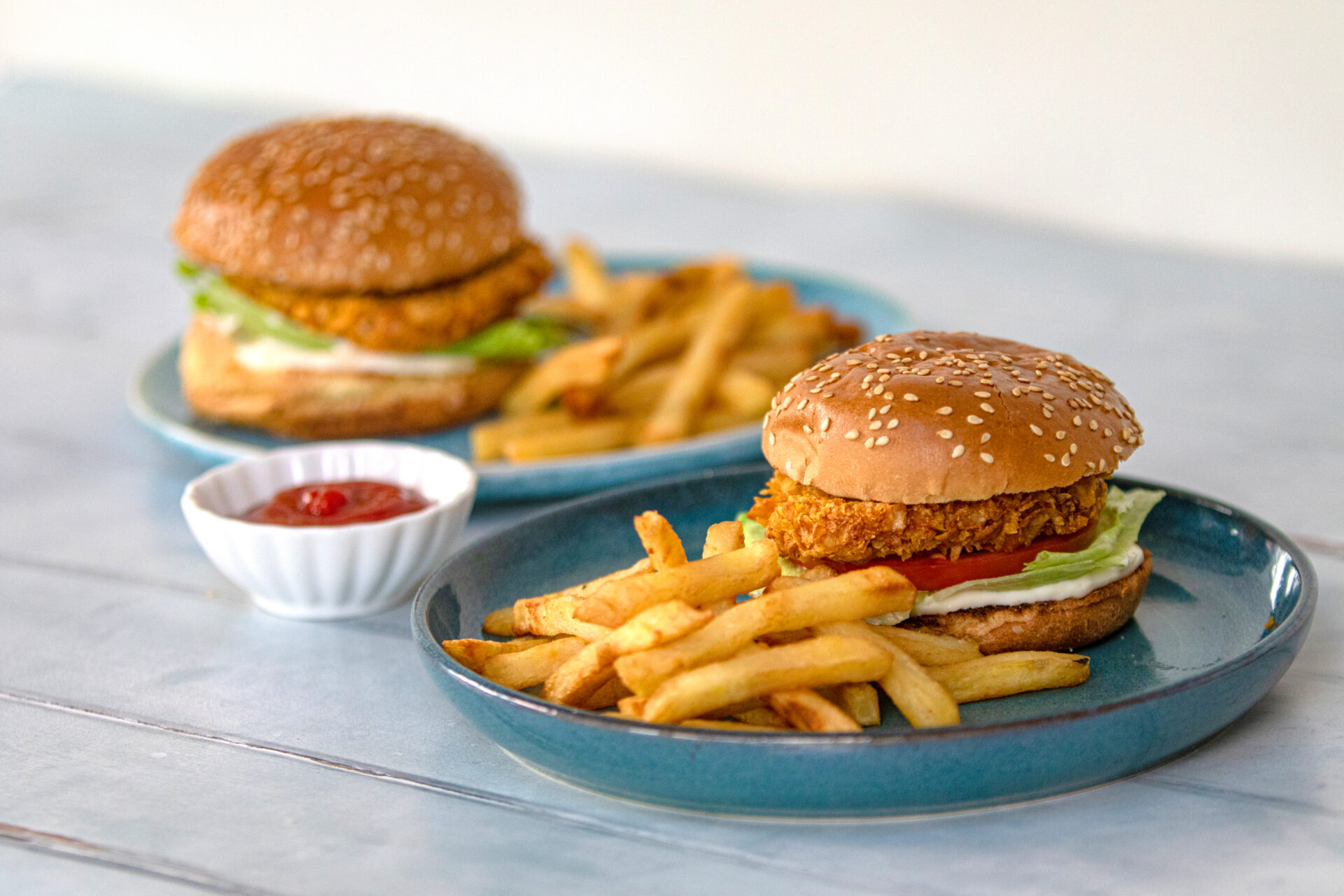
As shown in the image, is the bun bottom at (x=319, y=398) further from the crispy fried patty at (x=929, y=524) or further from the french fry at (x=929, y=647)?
the french fry at (x=929, y=647)

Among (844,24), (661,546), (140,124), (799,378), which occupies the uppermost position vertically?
(844,24)

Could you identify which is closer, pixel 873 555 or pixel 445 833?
pixel 445 833

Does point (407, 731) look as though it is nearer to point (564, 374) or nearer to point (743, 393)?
point (564, 374)

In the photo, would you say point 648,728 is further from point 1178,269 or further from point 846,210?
point 846,210

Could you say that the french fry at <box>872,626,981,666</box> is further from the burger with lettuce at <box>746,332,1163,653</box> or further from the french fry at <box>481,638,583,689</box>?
the french fry at <box>481,638,583,689</box>

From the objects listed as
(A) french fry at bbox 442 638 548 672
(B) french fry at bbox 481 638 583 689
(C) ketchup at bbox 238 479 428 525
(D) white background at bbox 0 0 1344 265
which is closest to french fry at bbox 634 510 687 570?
(B) french fry at bbox 481 638 583 689

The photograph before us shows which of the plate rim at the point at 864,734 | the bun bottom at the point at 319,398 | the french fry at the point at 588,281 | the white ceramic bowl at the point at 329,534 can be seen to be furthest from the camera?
the french fry at the point at 588,281

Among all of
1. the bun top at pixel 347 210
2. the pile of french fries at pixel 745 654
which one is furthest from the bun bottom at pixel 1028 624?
the bun top at pixel 347 210

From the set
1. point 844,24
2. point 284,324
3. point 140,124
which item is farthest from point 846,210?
point 140,124
